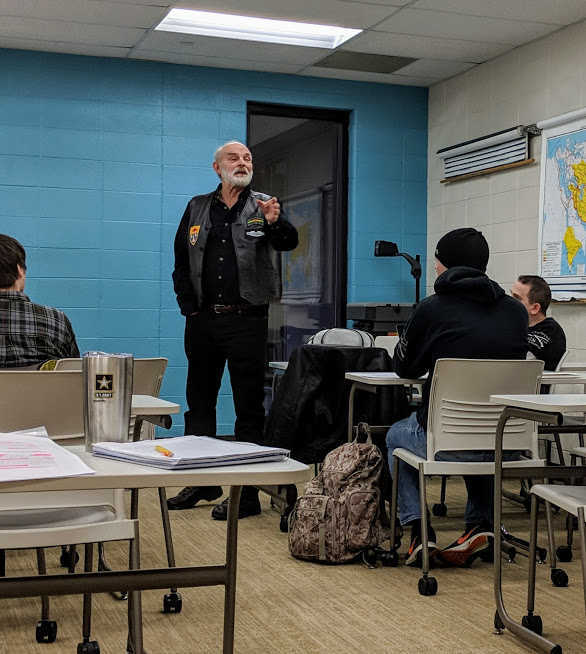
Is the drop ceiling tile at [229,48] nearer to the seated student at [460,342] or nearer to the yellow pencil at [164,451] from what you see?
the seated student at [460,342]

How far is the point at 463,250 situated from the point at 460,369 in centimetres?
57

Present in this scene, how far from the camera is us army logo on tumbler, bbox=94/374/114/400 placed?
1636 mm

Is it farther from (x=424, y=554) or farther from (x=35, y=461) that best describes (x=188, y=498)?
(x=35, y=461)

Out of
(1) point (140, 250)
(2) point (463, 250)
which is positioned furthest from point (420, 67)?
(2) point (463, 250)

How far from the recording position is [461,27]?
238 inches

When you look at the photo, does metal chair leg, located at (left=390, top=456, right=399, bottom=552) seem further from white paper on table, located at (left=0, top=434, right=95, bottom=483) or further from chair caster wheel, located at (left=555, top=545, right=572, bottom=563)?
white paper on table, located at (left=0, top=434, right=95, bottom=483)

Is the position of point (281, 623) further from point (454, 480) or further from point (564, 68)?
point (564, 68)

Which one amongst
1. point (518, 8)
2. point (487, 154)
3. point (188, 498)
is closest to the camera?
point (188, 498)

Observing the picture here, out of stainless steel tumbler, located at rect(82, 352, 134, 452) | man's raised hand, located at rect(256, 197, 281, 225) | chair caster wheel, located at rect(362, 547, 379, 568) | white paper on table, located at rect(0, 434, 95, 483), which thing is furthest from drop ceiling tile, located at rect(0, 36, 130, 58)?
white paper on table, located at rect(0, 434, 95, 483)

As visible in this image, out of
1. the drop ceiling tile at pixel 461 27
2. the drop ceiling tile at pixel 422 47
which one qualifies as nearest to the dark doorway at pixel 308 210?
the drop ceiling tile at pixel 422 47

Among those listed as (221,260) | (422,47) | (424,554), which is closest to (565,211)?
(422,47)

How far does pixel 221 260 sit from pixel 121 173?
256 centimetres

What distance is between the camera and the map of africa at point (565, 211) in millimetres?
5797

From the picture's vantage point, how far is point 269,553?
3852 mm
